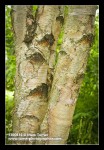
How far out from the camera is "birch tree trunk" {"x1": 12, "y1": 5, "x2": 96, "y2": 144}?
1188 mm

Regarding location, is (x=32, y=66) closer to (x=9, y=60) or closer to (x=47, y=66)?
(x=47, y=66)

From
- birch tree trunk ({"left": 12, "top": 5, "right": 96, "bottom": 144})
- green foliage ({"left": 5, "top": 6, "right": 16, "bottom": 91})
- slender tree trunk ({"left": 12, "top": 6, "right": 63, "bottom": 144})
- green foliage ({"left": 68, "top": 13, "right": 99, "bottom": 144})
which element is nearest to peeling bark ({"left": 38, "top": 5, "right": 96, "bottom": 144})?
birch tree trunk ({"left": 12, "top": 5, "right": 96, "bottom": 144})

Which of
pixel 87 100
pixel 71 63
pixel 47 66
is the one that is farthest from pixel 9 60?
pixel 71 63

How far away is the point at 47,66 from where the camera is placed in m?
1.38

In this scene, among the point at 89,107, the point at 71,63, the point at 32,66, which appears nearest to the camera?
the point at 71,63

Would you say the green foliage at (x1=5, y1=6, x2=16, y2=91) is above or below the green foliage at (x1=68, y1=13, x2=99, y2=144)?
above

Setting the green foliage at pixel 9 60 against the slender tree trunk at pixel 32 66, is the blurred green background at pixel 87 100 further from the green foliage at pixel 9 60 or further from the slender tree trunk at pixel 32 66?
the slender tree trunk at pixel 32 66

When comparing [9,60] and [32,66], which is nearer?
[32,66]

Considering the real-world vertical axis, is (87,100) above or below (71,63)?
below

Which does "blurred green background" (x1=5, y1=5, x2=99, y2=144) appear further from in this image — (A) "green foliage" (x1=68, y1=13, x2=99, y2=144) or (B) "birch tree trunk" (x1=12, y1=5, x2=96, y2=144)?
(B) "birch tree trunk" (x1=12, y1=5, x2=96, y2=144)

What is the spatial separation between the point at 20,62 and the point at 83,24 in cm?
38

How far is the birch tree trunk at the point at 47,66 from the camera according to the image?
1188 mm

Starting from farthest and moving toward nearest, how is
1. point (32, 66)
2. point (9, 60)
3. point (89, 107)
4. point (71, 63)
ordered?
point (9, 60) < point (89, 107) < point (32, 66) < point (71, 63)
